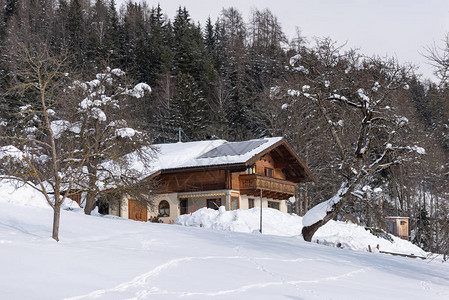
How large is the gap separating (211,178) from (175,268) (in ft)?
75.3

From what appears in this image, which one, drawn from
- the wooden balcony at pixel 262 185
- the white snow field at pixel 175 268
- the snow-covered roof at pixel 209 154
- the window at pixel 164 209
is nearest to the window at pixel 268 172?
the wooden balcony at pixel 262 185

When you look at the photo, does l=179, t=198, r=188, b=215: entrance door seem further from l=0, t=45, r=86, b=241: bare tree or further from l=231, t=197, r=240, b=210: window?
l=0, t=45, r=86, b=241: bare tree

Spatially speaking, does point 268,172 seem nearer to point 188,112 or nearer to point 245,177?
point 245,177

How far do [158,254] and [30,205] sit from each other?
1041 cm

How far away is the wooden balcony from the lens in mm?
33531

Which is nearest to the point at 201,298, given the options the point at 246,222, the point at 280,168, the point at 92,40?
the point at 246,222

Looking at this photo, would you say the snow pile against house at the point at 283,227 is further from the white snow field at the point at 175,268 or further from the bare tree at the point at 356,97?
the white snow field at the point at 175,268

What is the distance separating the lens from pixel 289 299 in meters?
8.78

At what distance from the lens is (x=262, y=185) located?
111ft

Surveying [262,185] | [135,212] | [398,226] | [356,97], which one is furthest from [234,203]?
[356,97]

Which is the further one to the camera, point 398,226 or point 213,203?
point 398,226

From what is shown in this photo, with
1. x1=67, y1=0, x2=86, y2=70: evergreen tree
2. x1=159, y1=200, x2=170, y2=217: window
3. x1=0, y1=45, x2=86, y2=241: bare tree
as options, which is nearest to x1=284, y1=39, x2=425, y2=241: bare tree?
x1=0, y1=45, x2=86, y2=241: bare tree

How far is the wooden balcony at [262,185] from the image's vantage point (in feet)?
110

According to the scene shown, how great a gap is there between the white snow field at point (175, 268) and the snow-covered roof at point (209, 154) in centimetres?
1423
